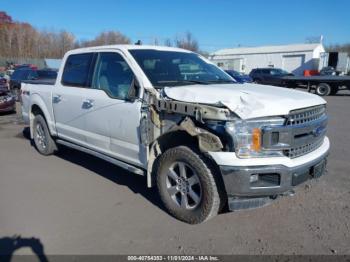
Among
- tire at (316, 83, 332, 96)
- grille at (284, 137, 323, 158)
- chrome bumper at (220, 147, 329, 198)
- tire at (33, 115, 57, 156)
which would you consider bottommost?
tire at (316, 83, 332, 96)

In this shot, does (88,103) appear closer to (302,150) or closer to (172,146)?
(172,146)

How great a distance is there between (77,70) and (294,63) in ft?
147

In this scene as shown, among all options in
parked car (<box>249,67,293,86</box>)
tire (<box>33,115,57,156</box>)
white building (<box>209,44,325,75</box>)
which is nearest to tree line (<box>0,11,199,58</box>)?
white building (<box>209,44,325,75</box>)

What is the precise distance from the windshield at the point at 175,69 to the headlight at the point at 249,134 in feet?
4.12

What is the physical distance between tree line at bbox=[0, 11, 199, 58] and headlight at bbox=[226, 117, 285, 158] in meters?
73.1

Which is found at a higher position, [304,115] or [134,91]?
[134,91]

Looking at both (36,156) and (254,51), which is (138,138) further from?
(254,51)

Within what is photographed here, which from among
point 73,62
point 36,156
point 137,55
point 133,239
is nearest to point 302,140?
point 133,239

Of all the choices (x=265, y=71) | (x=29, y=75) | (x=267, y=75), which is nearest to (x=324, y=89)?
(x=267, y=75)

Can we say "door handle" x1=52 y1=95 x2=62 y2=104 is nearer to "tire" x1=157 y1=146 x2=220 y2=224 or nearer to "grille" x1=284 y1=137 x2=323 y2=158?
"tire" x1=157 y1=146 x2=220 y2=224

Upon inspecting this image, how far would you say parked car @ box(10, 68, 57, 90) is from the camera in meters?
15.3

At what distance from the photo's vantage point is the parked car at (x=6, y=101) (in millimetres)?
11664

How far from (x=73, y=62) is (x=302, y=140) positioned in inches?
149

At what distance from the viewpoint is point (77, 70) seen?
5.27 m
